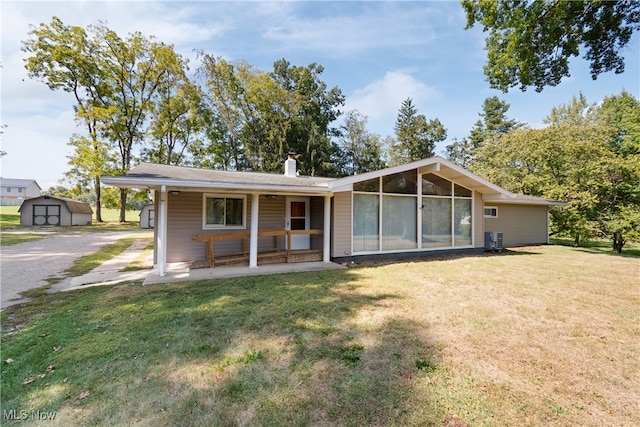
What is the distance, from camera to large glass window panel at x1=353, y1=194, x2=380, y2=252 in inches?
341

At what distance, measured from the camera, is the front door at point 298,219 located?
9281 mm

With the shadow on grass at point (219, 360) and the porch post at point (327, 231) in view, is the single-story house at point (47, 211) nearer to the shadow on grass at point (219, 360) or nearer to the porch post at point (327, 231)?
the shadow on grass at point (219, 360)

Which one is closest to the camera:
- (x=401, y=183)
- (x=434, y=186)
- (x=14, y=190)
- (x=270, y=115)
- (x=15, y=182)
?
(x=401, y=183)

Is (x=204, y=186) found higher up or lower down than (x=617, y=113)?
lower down

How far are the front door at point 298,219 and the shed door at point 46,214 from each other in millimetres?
23516

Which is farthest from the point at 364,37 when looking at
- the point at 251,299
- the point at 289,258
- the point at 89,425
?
the point at 89,425

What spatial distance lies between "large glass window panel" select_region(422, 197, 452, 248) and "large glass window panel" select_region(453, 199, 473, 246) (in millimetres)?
344

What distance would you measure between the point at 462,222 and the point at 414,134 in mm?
23552

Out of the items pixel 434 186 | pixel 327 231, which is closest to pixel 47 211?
pixel 327 231

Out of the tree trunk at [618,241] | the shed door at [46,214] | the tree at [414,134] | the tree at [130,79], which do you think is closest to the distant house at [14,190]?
the shed door at [46,214]

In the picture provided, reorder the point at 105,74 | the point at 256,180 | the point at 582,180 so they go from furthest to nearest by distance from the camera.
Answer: the point at 105,74
the point at 582,180
the point at 256,180

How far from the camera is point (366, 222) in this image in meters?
8.81

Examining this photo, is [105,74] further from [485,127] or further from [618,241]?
[485,127]

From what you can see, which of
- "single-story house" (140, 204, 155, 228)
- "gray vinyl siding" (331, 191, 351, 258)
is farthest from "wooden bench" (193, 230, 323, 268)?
"single-story house" (140, 204, 155, 228)
